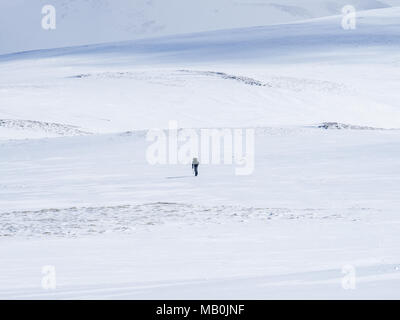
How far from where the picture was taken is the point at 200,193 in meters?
21.4

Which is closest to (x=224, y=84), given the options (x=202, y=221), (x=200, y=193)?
(x=200, y=193)

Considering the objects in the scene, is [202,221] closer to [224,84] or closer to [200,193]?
[200,193]

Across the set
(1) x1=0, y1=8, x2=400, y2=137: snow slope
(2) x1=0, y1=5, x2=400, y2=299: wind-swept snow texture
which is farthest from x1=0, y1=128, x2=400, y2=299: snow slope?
(1) x1=0, y1=8, x2=400, y2=137: snow slope

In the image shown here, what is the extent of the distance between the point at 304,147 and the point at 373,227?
45.6ft

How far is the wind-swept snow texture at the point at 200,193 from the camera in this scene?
1170cm

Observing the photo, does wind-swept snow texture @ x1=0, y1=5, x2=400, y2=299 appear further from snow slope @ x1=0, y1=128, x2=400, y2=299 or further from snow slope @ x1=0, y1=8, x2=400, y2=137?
snow slope @ x1=0, y1=8, x2=400, y2=137

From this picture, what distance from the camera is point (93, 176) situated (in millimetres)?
24922

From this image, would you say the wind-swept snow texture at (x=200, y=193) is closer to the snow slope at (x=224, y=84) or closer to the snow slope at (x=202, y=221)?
the snow slope at (x=202, y=221)

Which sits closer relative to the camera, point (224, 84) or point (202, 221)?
point (202, 221)

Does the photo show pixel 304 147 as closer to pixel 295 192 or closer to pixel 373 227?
pixel 295 192

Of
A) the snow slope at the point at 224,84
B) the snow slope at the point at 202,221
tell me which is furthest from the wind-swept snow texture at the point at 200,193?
the snow slope at the point at 224,84

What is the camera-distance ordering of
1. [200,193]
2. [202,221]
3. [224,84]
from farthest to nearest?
[224,84]
[200,193]
[202,221]

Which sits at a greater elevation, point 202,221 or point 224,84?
point 224,84

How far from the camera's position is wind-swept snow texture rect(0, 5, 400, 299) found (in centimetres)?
1170
